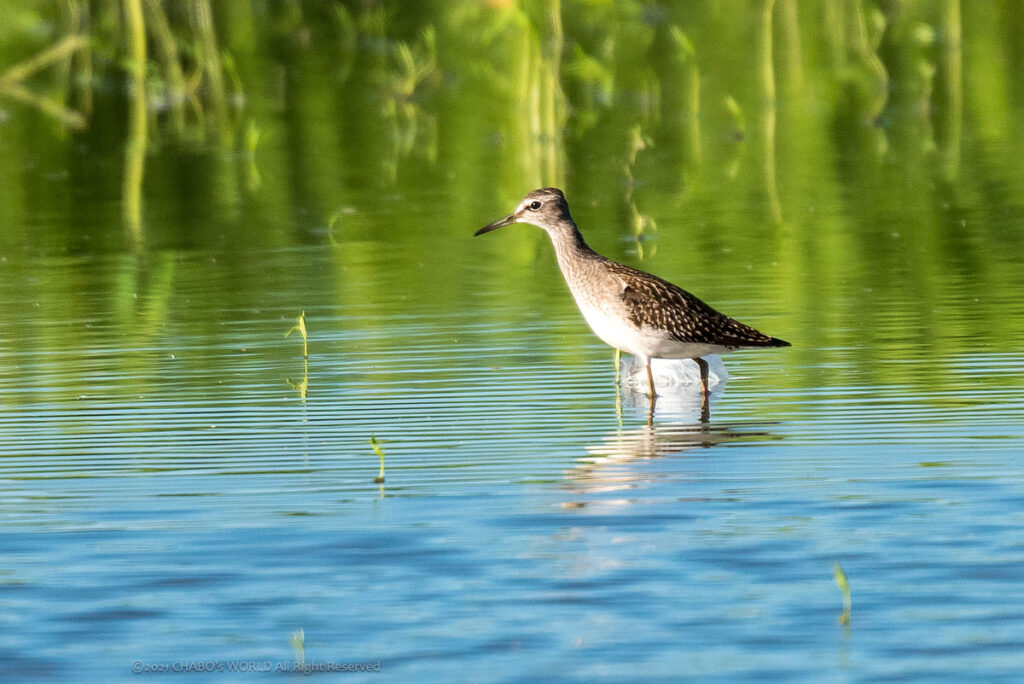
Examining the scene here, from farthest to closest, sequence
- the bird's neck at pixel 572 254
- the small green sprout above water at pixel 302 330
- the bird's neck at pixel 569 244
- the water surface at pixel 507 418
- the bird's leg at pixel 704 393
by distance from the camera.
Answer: the small green sprout above water at pixel 302 330
the bird's neck at pixel 569 244
the bird's neck at pixel 572 254
the bird's leg at pixel 704 393
the water surface at pixel 507 418

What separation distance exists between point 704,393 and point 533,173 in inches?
434

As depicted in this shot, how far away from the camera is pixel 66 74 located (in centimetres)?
3384

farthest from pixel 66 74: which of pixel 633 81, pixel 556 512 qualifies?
pixel 556 512

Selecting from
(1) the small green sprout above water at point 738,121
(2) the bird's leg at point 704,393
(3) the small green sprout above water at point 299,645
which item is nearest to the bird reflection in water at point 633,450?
(2) the bird's leg at point 704,393

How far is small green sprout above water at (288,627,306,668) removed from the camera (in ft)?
20.4

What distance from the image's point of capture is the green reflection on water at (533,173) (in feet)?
45.9

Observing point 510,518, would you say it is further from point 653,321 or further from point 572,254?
point 572,254

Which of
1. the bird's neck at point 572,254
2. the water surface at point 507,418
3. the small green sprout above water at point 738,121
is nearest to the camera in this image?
the water surface at point 507,418

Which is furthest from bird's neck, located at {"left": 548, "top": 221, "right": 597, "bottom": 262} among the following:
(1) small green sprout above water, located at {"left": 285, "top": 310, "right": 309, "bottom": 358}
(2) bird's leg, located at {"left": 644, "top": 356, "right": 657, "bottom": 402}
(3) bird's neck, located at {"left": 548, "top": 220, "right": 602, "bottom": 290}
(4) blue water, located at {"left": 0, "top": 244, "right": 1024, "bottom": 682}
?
(1) small green sprout above water, located at {"left": 285, "top": 310, "right": 309, "bottom": 358}

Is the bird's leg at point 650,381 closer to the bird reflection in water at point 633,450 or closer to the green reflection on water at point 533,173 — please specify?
the green reflection on water at point 533,173

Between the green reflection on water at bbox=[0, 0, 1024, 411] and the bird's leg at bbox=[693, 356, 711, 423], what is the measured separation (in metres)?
0.43

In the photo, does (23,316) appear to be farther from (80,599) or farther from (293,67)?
(293,67)

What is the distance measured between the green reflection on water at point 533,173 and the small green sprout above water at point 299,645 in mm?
4971

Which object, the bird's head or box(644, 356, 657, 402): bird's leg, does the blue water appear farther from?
the bird's head
